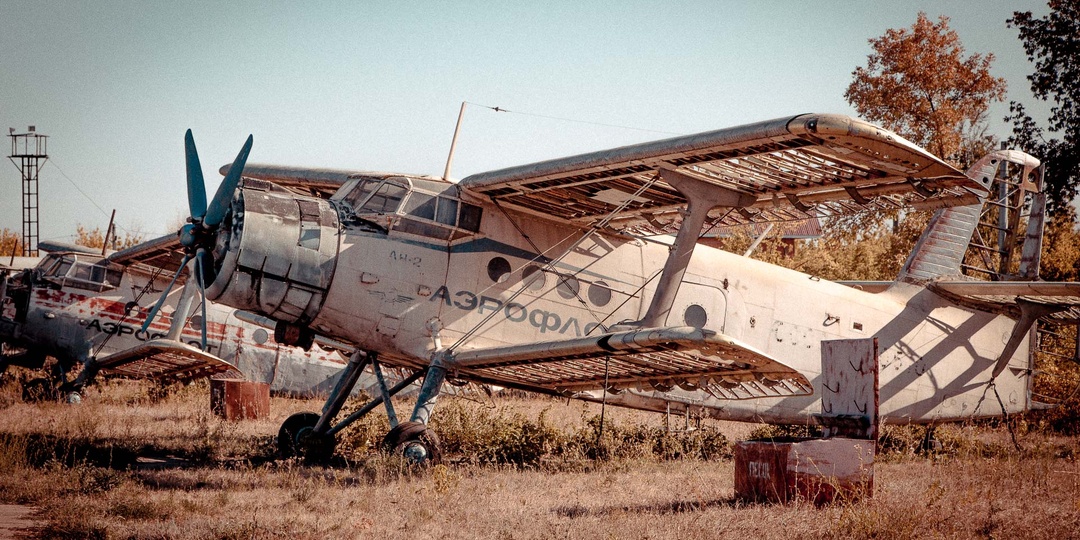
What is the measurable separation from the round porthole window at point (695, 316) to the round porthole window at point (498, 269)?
8.00ft

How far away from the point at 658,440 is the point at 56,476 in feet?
25.3

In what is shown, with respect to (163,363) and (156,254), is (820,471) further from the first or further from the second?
(156,254)

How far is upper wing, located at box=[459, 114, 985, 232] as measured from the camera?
27.2ft

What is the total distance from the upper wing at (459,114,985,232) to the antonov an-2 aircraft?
26 millimetres

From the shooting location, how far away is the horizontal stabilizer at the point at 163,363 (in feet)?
49.5

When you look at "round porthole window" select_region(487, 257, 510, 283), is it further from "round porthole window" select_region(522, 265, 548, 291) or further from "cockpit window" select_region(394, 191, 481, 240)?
"cockpit window" select_region(394, 191, 481, 240)

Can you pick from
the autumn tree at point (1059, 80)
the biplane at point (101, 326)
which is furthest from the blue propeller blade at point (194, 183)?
the autumn tree at point (1059, 80)

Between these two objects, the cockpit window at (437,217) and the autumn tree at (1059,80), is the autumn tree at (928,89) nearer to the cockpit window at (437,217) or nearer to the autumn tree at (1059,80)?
the autumn tree at (1059,80)

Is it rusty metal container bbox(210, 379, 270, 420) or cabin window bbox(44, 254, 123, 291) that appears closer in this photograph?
rusty metal container bbox(210, 379, 270, 420)

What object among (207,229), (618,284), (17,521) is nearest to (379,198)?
(207,229)

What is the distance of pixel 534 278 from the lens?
11.3 m

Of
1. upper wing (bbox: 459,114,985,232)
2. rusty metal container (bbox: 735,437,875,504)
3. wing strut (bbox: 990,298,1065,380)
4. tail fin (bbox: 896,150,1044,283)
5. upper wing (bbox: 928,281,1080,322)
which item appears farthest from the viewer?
tail fin (bbox: 896,150,1044,283)

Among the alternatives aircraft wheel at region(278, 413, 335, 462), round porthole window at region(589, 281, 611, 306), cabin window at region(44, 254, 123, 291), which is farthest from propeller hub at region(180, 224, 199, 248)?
cabin window at region(44, 254, 123, 291)

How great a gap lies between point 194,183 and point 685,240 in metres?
5.89
